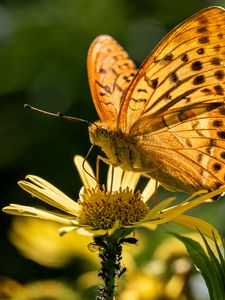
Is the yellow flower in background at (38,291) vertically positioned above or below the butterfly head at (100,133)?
below

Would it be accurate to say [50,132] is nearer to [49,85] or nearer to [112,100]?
[49,85]

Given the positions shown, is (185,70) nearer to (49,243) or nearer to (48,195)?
(48,195)

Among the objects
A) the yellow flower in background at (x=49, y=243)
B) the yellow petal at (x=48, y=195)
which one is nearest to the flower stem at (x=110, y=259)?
the yellow petal at (x=48, y=195)

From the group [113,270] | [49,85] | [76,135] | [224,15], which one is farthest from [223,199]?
[113,270]

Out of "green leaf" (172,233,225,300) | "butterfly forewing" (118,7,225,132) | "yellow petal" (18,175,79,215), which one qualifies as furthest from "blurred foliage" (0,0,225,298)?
"green leaf" (172,233,225,300)

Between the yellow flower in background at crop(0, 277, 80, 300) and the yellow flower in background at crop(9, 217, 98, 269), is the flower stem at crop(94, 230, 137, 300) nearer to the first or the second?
the yellow flower in background at crop(0, 277, 80, 300)

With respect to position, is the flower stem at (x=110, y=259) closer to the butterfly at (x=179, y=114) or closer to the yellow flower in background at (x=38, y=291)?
the butterfly at (x=179, y=114)
